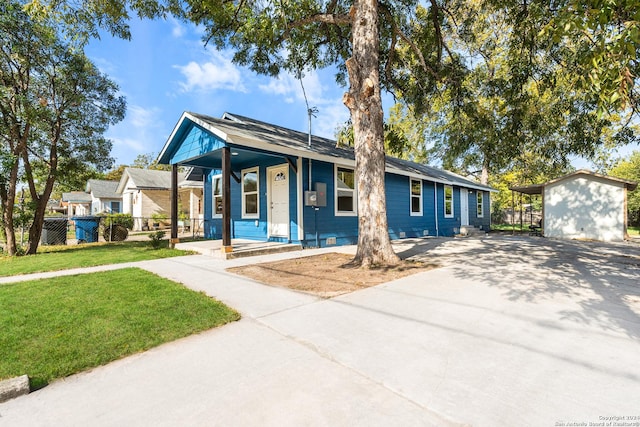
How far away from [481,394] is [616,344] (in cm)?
159

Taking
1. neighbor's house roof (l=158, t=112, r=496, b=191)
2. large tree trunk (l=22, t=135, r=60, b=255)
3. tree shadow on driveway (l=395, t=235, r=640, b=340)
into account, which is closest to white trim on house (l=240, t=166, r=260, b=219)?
neighbor's house roof (l=158, t=112, r=496, b=191)

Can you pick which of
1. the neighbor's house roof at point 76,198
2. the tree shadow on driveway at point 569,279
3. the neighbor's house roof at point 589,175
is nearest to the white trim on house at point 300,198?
the tree shadow on driveway at point 569,279

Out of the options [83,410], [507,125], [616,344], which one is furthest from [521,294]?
[507,125]

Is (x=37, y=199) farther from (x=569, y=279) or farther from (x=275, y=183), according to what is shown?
(x=569, y=279)

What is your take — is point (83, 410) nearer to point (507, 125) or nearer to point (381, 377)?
point (381, 377)

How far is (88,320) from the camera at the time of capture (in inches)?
120

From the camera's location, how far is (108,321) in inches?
119

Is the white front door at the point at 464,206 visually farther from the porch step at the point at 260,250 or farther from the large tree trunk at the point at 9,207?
the large tree trunk at the point at 9,207

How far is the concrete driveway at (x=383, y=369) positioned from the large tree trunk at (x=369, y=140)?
2.14 m

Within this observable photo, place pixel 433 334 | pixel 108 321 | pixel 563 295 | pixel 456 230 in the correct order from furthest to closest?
pixel 456 230, pixel 563 295, pixel 108 321, pixel 433 334

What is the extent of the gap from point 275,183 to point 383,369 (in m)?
7.67

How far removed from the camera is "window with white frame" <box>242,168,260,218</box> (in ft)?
32.2

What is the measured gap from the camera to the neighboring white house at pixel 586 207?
11492mm

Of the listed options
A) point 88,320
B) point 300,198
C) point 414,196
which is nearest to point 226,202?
point 300,198
